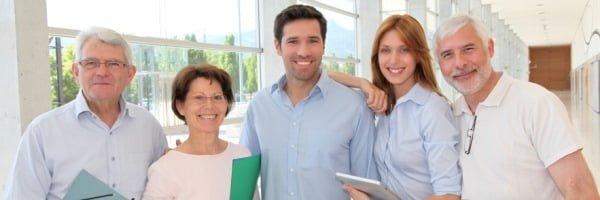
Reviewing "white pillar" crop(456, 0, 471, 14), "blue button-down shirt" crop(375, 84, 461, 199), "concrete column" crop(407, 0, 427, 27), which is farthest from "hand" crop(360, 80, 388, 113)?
"white pillar" crop(456, 0, 471, 14)

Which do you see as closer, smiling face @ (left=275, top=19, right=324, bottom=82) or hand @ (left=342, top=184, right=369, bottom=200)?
hand @ (left=342, top=184, right=369, bottom=200)

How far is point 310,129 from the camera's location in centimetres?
257

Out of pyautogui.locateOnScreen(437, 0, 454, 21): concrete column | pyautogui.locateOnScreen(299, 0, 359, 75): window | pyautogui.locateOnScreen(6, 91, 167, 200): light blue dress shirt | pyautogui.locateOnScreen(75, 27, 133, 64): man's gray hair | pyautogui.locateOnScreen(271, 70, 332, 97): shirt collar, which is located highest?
pyautogui.locateOnScreen(437, 0, 454, 21): concrete column

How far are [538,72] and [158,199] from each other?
154 ft

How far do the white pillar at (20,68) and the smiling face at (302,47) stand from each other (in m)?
1.56

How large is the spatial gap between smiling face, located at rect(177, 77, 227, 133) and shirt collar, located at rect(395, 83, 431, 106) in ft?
2.80

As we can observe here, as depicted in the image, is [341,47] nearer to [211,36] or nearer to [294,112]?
[211,36]

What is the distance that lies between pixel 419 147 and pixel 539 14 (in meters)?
22.7

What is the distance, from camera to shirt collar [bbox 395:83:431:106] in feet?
7.57

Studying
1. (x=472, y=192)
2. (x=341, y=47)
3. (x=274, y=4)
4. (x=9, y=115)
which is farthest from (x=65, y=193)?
(x=341, y=47)

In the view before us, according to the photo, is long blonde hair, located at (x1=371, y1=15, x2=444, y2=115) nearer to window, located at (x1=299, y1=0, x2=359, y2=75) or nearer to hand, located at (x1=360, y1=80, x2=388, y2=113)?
hand, located at (x1=360, y1=80, x2=388, y2=113)

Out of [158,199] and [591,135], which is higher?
[158,199]

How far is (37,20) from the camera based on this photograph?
3.06 meters

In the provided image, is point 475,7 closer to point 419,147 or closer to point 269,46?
point 269,46
